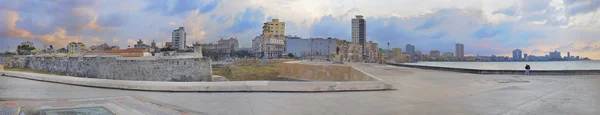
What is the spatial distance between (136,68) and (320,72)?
1418cm

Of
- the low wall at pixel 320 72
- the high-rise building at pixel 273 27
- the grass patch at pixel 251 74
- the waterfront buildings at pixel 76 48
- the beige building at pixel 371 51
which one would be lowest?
the grass patch at pixel 251 74

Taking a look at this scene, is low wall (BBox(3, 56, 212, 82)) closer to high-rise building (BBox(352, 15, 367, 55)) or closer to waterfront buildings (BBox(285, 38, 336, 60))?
waterfront buildings (BBox(285, 38, 336, 60))

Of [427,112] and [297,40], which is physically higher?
[297,40]

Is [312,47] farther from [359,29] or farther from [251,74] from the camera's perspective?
[359,29]

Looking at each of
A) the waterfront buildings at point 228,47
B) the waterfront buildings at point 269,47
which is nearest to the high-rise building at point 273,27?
the waterfront buildings at point 228,47

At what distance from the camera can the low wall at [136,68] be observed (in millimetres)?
21891

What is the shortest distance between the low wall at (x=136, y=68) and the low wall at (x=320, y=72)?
9334mm

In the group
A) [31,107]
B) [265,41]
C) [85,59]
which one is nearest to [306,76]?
[85,59]

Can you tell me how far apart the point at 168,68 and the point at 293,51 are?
247 ft

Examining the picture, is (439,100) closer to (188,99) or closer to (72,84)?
Result: (188,99)

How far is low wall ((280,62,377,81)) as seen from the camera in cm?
2375

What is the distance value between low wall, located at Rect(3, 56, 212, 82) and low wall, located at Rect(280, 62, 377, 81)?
30.6 feet

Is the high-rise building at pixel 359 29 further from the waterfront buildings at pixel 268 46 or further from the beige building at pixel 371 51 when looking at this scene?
the waterfront buildings at pixel 268 46

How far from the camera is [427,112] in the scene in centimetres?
600
